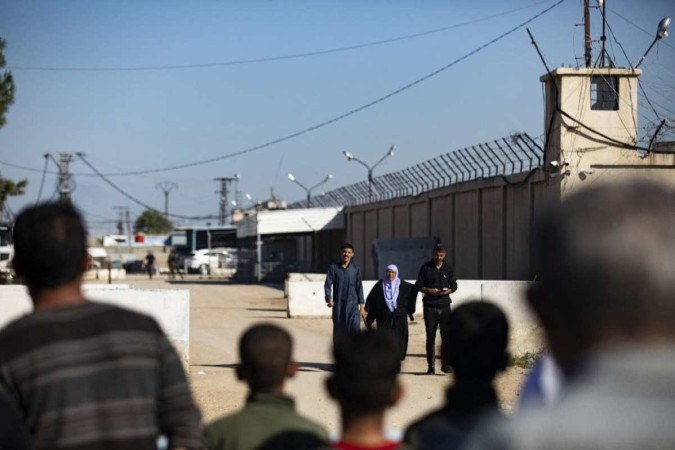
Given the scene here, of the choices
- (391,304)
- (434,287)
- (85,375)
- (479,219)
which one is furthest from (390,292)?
(479,219)

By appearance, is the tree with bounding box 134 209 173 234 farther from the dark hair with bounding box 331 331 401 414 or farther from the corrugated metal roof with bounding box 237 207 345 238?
the dark hair with bounding box 331 331 401 414

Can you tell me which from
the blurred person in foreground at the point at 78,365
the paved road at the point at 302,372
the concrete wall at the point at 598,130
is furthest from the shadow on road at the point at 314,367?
the blurred person in foreground at the point at 78,365

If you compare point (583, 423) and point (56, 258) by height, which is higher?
point (56, 258)

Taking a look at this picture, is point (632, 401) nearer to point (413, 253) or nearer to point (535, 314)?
point (535, 314)

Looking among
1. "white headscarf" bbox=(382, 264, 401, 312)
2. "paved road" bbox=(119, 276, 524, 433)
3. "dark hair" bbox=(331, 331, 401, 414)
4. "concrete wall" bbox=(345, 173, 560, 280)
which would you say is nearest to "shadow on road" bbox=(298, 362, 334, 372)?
"paved road" bbox=(119, 276, 524, 433)

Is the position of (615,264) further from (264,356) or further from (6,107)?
(6,107)

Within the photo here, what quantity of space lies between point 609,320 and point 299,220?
49.9 m

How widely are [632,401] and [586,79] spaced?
23.9 metres

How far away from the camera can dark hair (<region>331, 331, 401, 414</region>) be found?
284cm

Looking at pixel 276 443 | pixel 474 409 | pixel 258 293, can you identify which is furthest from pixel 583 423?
pixel 258 293

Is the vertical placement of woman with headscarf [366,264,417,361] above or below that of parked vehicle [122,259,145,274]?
above

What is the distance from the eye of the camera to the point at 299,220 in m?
51.7

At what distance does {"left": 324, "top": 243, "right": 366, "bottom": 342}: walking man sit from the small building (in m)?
37.4

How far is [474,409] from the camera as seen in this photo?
325 cm
